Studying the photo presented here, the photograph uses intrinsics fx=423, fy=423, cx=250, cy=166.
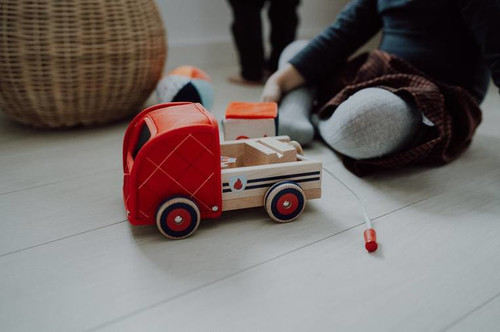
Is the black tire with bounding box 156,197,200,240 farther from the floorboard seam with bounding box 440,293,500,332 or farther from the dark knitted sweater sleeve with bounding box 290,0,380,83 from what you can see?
the dark knitted sweater sleeve with bounding box 290,0,380,83

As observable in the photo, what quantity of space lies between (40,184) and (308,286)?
1.67 feet

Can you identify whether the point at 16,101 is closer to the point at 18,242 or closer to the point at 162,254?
the point at 18,242

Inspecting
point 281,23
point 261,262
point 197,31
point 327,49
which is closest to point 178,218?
point 261,262

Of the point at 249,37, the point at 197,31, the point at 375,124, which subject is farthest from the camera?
the point at 197,31

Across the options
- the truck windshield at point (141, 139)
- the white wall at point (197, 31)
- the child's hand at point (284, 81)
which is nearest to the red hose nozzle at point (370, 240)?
the truck windshield at point (141, 139)

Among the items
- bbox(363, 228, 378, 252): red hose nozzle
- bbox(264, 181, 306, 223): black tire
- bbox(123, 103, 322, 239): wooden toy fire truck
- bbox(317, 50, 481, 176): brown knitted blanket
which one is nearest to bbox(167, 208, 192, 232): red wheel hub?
bbox(123, 103, 322, 239): wooden toy fire truck

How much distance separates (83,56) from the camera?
89 cm

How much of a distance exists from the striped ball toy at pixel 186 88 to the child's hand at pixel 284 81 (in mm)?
135

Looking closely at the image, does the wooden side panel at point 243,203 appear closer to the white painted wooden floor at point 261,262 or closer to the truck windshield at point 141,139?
the white painted wooden floor at point 261,262

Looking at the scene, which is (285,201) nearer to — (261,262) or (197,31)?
(261,262)

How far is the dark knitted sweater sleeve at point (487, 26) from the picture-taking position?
722 millimetres

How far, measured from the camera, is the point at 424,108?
2.39 ft

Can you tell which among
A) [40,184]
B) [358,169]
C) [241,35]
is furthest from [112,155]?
[241,35]

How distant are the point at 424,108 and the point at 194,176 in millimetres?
424
